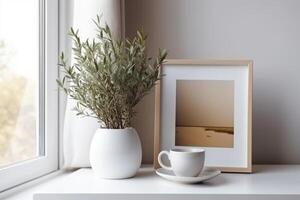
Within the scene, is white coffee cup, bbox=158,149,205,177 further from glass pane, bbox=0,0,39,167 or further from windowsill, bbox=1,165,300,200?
glass pane, bbox=0,0,39,167

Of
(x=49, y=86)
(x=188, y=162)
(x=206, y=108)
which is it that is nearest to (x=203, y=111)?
(x=206, y=108)

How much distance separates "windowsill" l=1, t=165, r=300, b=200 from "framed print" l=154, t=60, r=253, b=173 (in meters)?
0.10

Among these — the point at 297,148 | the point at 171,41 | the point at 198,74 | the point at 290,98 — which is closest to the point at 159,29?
the point at 171,41

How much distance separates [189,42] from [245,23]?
0.21m

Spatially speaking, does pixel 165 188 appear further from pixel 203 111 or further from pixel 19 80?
Result: pixel 19 80

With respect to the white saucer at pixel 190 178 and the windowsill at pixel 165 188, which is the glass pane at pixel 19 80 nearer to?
the windowsill at pixel 165 188

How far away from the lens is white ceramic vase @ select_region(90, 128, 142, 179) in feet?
3.17

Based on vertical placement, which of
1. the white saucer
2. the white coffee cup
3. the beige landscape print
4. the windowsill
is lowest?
the windowsill

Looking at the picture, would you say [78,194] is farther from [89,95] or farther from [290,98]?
[290,98]

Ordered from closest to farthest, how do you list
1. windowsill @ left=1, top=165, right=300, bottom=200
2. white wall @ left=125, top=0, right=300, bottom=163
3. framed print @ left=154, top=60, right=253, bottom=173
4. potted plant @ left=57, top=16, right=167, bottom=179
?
windowsill @ left=1, top=165, right=300, bottom=200 < potted plant @ left=57, top=16, right=167, bottom=179 < framed print @ left=154, top=60, right=253, bottom=173 < white wall @ left=125, top=0, right=300, bottom=163

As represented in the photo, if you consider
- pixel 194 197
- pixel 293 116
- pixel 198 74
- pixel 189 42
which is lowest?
pixel 194 197

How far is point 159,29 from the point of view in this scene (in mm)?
1304

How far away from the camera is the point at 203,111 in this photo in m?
1.16

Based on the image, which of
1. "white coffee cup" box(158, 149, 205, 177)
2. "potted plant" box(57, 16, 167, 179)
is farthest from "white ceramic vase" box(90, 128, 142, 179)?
"white coffee cup" box(158, 149, 205, 177)
